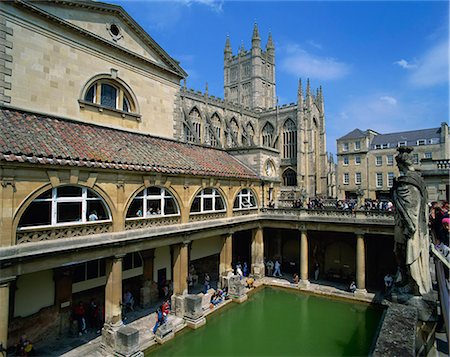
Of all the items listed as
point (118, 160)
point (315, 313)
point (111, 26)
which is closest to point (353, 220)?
point (315, 313)

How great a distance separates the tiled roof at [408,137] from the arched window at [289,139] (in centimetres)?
1509

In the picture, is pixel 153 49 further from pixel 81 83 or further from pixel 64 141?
pixel 64 141

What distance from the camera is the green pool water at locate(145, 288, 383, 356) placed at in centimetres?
1428

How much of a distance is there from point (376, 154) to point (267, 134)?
76.7 ft

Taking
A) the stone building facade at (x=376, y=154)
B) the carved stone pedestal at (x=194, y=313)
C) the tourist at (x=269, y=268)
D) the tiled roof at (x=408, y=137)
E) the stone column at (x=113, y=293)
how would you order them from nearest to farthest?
the stone column at (x=113, y=293) → the carved stone pedestal at (x=194, y=313) → the tourist at (x=269, y=268) → the stone building facade at (x=376, y=154) → the tiled roof at (x=408, y=137)

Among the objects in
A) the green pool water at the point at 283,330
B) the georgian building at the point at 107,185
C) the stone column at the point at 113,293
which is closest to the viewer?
the georgian building at the point at 107,185

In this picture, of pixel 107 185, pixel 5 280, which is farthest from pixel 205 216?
pixel 5 280

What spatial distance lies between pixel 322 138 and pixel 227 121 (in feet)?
74.9

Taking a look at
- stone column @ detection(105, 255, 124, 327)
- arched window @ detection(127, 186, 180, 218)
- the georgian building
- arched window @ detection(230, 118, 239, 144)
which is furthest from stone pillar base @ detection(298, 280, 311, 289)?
arched window @ detection(230, 118, 239, 144)

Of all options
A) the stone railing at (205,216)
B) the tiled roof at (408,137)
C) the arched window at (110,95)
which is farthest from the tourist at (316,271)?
the tiled roof at (408,137)

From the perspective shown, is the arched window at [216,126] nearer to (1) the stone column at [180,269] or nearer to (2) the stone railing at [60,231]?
(1) the stone column at [180,269]

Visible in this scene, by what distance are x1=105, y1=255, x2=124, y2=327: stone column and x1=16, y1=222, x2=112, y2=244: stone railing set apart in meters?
1.71

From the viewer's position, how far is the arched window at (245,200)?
2377cm

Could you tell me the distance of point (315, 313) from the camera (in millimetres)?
18953
